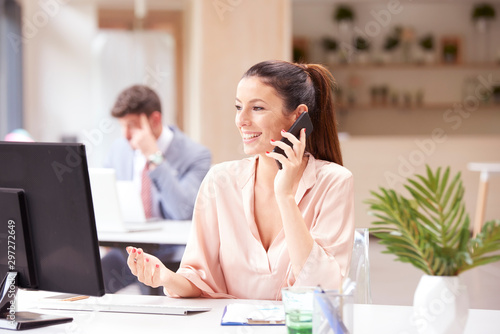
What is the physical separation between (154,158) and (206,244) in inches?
76.6

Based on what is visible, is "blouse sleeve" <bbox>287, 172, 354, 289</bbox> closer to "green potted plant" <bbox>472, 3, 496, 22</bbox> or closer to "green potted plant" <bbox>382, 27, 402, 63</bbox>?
"green potted plant" <bbox>382, 27, 402, 63</bbox>

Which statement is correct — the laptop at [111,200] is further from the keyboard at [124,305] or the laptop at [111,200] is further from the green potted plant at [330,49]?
the green potted plant at [330,49]

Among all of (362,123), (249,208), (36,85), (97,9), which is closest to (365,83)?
(362,123)

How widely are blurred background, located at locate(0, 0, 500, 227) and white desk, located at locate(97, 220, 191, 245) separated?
324 cm

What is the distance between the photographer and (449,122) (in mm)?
9484

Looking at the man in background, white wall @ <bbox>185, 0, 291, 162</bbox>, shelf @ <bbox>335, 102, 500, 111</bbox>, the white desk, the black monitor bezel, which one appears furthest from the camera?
shelf @ <bbox>335, 102, 500, 111</bbox>

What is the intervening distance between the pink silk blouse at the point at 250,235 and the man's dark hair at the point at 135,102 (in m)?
1.92

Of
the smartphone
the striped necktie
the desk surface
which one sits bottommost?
the striped necktie

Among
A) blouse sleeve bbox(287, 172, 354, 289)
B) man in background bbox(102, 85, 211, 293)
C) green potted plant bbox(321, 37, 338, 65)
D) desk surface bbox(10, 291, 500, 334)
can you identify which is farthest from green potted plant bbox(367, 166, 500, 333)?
green potted plant bbox(321, 37, 338, 65)

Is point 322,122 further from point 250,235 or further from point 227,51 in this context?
point 227,51

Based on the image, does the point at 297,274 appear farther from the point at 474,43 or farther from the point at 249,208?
the point at 474,43

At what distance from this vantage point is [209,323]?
1.56 metres

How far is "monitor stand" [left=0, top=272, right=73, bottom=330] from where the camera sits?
153 centimetres

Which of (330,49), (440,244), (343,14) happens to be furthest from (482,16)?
(440,244)
